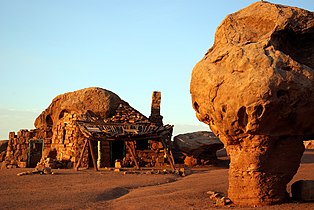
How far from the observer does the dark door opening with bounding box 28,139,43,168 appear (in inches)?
894

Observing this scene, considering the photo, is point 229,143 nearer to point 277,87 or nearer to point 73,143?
point 277,87

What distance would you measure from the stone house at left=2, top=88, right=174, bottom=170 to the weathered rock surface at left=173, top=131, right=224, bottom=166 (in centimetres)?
103

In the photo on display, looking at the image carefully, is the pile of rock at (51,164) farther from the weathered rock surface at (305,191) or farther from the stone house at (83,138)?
the weathered rock surface at (305,191)

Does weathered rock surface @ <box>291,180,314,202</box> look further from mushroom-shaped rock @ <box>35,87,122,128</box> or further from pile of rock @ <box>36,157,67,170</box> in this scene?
Answer: mushroom-shaped rock @ <box>35,87,122,128</box>

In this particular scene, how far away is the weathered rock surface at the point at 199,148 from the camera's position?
20406 millimetres

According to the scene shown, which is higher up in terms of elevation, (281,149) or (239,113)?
(239,113)

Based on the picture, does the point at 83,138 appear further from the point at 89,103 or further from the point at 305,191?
the point at 305,191

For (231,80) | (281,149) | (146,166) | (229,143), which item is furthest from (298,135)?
(146,166)

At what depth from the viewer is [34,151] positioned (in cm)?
2302

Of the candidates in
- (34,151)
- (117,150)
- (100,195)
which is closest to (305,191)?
(100,195)

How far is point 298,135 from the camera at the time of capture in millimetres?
6902

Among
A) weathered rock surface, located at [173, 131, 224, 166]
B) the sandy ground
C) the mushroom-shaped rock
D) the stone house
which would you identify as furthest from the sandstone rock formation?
the mushroom-shaped rock

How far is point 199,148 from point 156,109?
4084 millimetres

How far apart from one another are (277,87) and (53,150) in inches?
713
